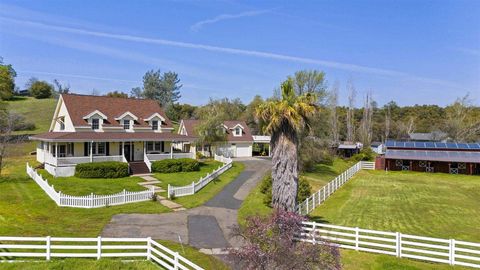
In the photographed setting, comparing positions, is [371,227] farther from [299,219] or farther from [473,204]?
[473,204]

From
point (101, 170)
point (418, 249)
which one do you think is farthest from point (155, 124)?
point (418, 249)

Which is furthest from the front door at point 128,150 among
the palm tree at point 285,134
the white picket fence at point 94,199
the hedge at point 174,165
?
the palm tree at point 285,134

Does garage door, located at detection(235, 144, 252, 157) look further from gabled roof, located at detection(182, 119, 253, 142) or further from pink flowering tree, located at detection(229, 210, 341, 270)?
pink flowering tree, located at detection(229, 210, 341, 270)

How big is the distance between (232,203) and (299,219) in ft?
46.1

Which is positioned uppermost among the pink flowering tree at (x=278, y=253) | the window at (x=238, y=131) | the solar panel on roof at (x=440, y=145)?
the window at (x=238, y=131)

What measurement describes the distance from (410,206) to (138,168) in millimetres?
24407

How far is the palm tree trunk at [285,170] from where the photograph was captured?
1565 cm

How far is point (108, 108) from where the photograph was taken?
39.7 meters

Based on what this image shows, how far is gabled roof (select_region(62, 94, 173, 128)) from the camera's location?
3682 cm

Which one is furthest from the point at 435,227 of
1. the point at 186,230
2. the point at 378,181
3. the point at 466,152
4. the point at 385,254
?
the point at 466,152

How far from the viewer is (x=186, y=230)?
59.8ft

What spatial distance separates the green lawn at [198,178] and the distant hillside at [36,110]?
4416 centimetres

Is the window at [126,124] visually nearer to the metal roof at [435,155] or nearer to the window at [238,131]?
the window at [238,131]

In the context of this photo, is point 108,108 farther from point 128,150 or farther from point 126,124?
point 128,150
